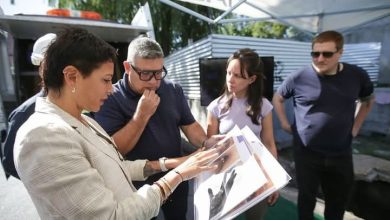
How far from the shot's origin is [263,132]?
6.72 feet

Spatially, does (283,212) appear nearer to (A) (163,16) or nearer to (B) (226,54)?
(B) (226,54)

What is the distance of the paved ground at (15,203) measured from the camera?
314 cm

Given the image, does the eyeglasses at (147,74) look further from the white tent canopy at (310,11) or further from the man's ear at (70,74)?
the white tent canopy at (310,11)

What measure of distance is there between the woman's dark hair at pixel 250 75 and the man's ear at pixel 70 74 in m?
1.28

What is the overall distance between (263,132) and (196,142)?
557mm

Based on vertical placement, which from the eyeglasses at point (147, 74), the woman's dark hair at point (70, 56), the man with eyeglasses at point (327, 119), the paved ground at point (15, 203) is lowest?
the paved ground at point (15, 203)

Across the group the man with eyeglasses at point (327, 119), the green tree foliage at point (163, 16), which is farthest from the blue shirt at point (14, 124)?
the green tree foliage at point (163, 16)

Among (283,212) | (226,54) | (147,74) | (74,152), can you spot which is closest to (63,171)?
(74,152)

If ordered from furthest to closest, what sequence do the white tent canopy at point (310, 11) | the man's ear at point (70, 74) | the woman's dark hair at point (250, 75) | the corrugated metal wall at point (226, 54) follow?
the corrugated metal wall at point (226, 54)
the white tent canopy at point (310, 11)
the woman's dark hair at point (250, 75)
the man's ear at point (70, 74)

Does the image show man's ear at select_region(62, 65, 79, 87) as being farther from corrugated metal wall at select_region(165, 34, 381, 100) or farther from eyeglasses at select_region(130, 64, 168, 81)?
corrugated metal wall at select_region(165, 34, 381, 100)

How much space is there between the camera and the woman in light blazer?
31.7 inches

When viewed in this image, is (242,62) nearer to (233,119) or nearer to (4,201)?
(233,119)

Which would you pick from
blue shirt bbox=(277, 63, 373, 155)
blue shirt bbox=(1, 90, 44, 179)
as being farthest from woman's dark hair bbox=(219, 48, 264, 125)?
blue shirt bbox=(1, 90, 44, 179)

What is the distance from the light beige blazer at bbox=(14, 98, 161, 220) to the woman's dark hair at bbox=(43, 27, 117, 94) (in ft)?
0.34
